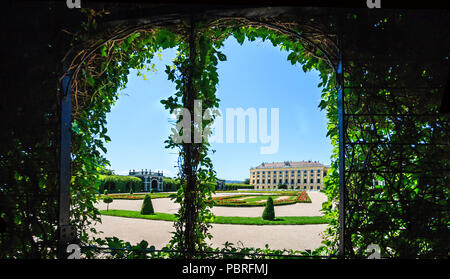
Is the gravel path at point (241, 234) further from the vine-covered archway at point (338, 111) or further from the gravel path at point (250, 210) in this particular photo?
the vine-covered archway at point (338, 111)

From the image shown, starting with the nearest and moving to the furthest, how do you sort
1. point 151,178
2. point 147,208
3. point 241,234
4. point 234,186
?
point 241,234 < point 147,208 < point 151,178 < point 234,186

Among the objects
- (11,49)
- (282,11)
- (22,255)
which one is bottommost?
(22,255)

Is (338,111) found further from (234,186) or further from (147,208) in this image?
(234,186)

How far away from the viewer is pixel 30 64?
1.62m

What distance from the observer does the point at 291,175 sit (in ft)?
155

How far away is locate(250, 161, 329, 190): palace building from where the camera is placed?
4572 centimetres

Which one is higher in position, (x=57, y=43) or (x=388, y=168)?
(x=57, y=43)

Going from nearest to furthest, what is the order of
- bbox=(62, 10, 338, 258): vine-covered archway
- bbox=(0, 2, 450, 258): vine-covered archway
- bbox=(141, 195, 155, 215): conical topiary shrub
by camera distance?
bbox=(0, 2, 450, 258): vine-covered archway < bbox=(62, 10, 338, 258): vine-covered archway < bbox=(141, 195, 155, 215): conical topiary shrub

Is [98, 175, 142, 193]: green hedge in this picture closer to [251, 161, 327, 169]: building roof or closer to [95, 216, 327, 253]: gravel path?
[95, 216, 327, 253]: gravel path

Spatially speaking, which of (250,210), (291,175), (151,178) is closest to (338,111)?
(250,210)

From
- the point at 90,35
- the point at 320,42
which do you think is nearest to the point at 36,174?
the point at 90,35

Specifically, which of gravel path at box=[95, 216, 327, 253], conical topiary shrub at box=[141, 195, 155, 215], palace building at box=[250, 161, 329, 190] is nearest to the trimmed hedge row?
palace building at box=[250, 161, 329, 190]
